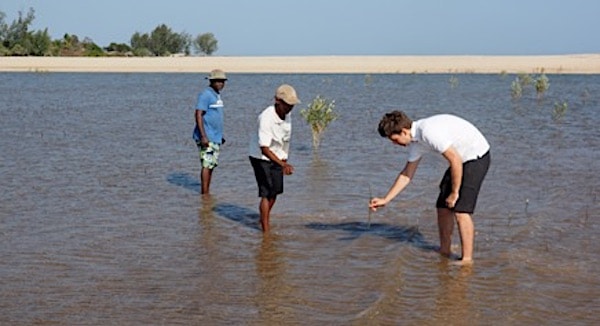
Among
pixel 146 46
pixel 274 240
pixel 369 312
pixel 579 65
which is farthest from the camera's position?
pixel 146 46

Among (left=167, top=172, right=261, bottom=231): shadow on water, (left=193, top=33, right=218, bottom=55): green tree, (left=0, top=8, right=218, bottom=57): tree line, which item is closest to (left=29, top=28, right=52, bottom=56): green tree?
(left=0, top=8, right=218, bottom=57): tree line

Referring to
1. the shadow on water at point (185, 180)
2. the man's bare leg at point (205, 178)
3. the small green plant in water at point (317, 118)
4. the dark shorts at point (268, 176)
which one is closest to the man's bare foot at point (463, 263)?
the dark shorts at point (268, 176)

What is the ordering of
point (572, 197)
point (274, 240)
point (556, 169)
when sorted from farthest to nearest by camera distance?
point (556, 169), point (572, 197), point (274, 240)

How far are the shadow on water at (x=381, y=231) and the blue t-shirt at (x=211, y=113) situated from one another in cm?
179

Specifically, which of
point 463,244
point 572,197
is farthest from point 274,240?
point 572,197

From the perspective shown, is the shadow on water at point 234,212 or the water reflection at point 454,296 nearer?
the water reflection at point 454,296

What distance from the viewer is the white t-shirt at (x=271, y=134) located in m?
6.91

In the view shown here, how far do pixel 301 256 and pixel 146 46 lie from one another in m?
87.6

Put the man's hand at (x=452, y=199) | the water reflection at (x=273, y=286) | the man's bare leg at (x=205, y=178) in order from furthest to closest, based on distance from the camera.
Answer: the man's bare leg at (x=205, y=178), the man's hand at (x=452, y=199), the water reflection at (x=273, y=286)

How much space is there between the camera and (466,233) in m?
6.27

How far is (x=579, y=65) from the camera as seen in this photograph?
5834 cm

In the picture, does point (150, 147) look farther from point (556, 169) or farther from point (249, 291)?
point (249, 291)

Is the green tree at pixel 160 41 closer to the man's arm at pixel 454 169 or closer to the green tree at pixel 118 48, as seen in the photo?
the green tree at pixel 118 48

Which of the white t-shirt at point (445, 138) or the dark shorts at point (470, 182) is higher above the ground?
the white t-shirt at point (445, 138)
